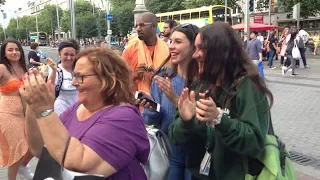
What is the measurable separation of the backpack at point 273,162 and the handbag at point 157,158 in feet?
1.63

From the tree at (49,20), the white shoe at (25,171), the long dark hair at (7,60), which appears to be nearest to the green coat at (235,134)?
the white shoe at (25,171)

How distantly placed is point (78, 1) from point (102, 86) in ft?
273

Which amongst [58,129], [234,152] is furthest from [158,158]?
[58,129]

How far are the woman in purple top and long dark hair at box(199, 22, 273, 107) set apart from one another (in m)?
0.45

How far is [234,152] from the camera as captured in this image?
74.0 inches

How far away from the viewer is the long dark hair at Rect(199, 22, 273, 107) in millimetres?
1913

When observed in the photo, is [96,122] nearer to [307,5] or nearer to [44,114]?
[44,114]


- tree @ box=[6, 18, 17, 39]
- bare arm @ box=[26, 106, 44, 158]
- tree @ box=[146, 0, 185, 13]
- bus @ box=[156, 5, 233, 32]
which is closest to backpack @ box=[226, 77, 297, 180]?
bare arm @ box=[26, 106, 44, 158]

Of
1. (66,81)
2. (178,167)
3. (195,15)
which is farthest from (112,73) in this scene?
(195,15)

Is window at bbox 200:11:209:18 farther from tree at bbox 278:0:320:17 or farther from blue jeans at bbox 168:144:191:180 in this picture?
blue jeans at bbox 168:144:191:180

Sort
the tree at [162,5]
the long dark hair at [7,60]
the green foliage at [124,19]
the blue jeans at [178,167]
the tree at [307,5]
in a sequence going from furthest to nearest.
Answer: the green foliage at [124,19], the tree at [162,5], the tree at [307,5], the long dark hair at [7,60], the blue jeans at [178,167]

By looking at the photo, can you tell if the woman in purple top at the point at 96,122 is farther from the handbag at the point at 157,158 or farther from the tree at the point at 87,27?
the tree at the point at 87,27

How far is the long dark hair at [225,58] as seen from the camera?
191 cm

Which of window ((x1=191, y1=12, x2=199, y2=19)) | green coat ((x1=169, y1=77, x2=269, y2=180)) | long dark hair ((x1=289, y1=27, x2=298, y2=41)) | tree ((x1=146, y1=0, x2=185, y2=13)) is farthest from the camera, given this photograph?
tree ((x1=146, y1=0, x2=185, y2=13))
